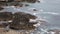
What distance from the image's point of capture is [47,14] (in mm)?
23094

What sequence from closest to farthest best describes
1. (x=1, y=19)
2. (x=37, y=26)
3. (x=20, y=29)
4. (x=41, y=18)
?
(x=20, y=29)
(x=37, y=26)
(x=1, y=19)
(x=41, y=18)

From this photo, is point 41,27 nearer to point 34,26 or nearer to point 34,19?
point 34,26

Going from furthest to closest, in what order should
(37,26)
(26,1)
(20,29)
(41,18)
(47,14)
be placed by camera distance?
1. (26,1)
2. (47,14)
3. (41,18)
4. (37,26)
5. (20,29)

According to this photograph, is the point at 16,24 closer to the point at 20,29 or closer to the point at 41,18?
the point at 20,29

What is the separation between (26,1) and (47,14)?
10.1 metres

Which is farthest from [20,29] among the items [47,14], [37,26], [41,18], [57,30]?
[47,14]

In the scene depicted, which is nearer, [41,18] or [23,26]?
[23,26]

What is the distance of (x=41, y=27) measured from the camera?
18312 mm

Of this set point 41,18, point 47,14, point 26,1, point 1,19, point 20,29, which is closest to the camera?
point 20,29

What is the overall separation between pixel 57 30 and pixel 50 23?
7.30 ft

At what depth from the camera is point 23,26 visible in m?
17.4

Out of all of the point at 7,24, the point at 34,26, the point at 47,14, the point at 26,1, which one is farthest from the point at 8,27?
the point at 26,1

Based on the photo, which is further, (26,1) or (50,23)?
(26,1)

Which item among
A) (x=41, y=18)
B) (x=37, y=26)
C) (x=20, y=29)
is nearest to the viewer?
(x=20, y=29)
